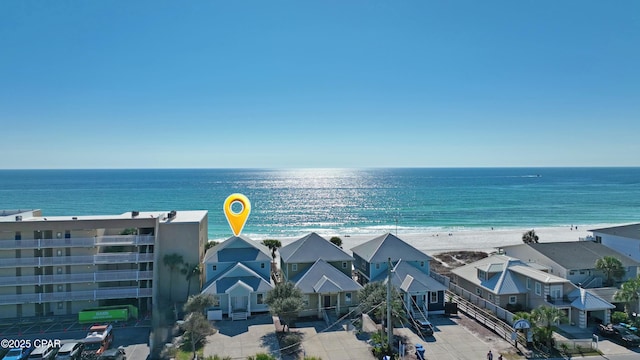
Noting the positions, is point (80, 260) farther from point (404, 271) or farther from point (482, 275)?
point (482, 275)

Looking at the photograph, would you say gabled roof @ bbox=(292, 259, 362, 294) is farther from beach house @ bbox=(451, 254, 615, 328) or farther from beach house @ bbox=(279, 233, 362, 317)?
beach house @ bbox=(451, 254, 615, 328)

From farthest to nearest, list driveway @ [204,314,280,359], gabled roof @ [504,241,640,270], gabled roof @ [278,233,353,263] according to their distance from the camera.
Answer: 1. gabled roof @ [278,233,353,263]
2. gabled roof @ [504,241,640,270]
3. driveway @ [204,314,280,359]

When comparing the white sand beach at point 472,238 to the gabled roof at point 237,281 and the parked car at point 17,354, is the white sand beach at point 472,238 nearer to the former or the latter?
the gabled roof at point 237,281

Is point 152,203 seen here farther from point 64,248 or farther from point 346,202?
point 64,248

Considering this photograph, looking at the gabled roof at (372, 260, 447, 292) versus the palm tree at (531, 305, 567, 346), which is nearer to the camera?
the palm tree at (531, 305, 567, 346)

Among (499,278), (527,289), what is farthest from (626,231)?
(499,278)

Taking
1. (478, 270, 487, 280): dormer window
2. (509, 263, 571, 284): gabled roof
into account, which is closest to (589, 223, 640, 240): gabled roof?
(509, 263, 571, 284): gabled roof

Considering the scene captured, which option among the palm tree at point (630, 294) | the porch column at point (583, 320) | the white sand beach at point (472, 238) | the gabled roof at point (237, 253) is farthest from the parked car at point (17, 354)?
the white sand beach at point (472, 238)
